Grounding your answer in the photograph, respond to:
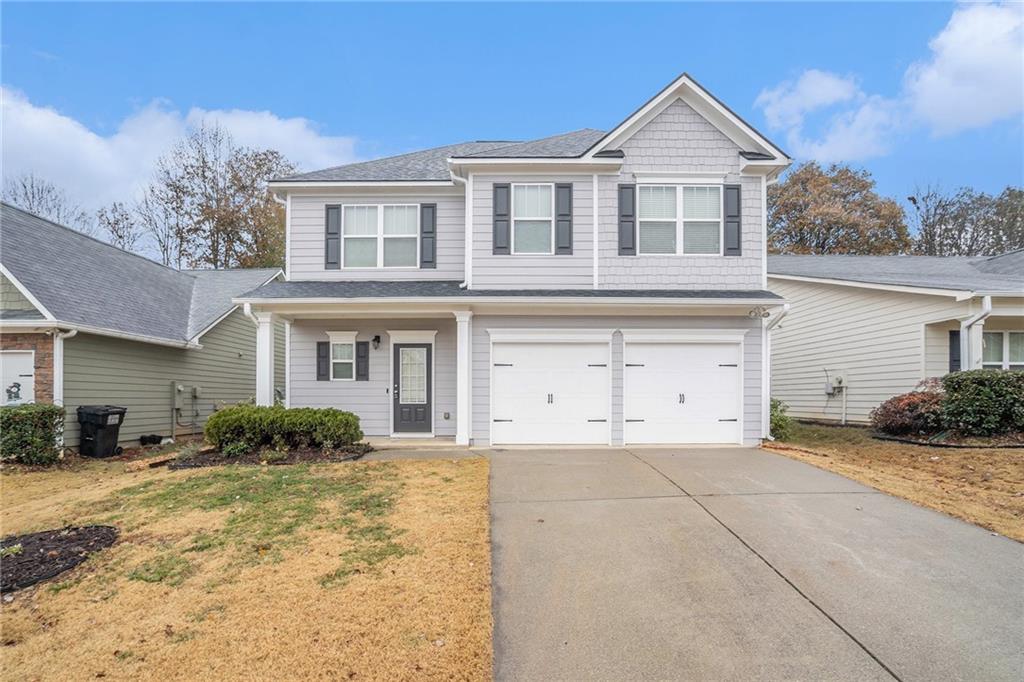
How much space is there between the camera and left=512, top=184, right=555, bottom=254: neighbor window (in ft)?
36.6

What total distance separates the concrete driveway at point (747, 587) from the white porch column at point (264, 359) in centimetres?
604

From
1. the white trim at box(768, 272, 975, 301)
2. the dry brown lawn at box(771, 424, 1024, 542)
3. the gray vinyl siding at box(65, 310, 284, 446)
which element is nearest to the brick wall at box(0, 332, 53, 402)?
the gray vinyl siding at box(65, 310, 284, 446)

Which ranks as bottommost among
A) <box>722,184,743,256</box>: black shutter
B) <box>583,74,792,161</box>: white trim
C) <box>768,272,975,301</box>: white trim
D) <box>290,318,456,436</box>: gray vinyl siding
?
<box>290,318,456,436</box>: gray vinyl siding

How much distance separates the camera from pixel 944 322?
12.5 meters

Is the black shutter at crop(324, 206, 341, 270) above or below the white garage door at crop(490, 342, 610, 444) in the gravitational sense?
above

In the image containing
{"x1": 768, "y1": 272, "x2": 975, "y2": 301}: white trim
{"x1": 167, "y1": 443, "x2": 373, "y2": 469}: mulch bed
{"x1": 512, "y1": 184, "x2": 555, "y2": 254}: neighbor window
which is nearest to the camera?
{"x1": 167, "y1": 443, "x2": 373, "y2": 469}: mulch bed

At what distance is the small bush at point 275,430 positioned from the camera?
9.68m

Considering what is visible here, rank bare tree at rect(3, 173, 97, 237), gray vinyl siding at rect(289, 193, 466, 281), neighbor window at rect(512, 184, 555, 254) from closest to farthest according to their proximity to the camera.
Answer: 1. neighbor window at rect(512, 184, 555, 254)
2. gray vinyl siding at rect(289, 193, 466, 281)
3. bare tree at rect(3, 173, 97, 237)

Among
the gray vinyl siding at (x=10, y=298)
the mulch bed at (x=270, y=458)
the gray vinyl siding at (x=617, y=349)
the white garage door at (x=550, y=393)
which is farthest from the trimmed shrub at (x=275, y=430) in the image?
the gray vinyl siding at (x=10, y=298)

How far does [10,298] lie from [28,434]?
10.1 feet

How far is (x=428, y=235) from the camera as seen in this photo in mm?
12156

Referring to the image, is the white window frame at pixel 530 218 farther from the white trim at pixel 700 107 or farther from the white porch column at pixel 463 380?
the white porch column at pixel 463 380

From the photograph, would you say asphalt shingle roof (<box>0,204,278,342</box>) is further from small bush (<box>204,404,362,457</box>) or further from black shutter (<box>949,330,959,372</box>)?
black shutter (<box>949,330,959,372</box>)

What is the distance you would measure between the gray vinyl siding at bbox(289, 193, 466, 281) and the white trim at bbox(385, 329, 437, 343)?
1179 millimetres
